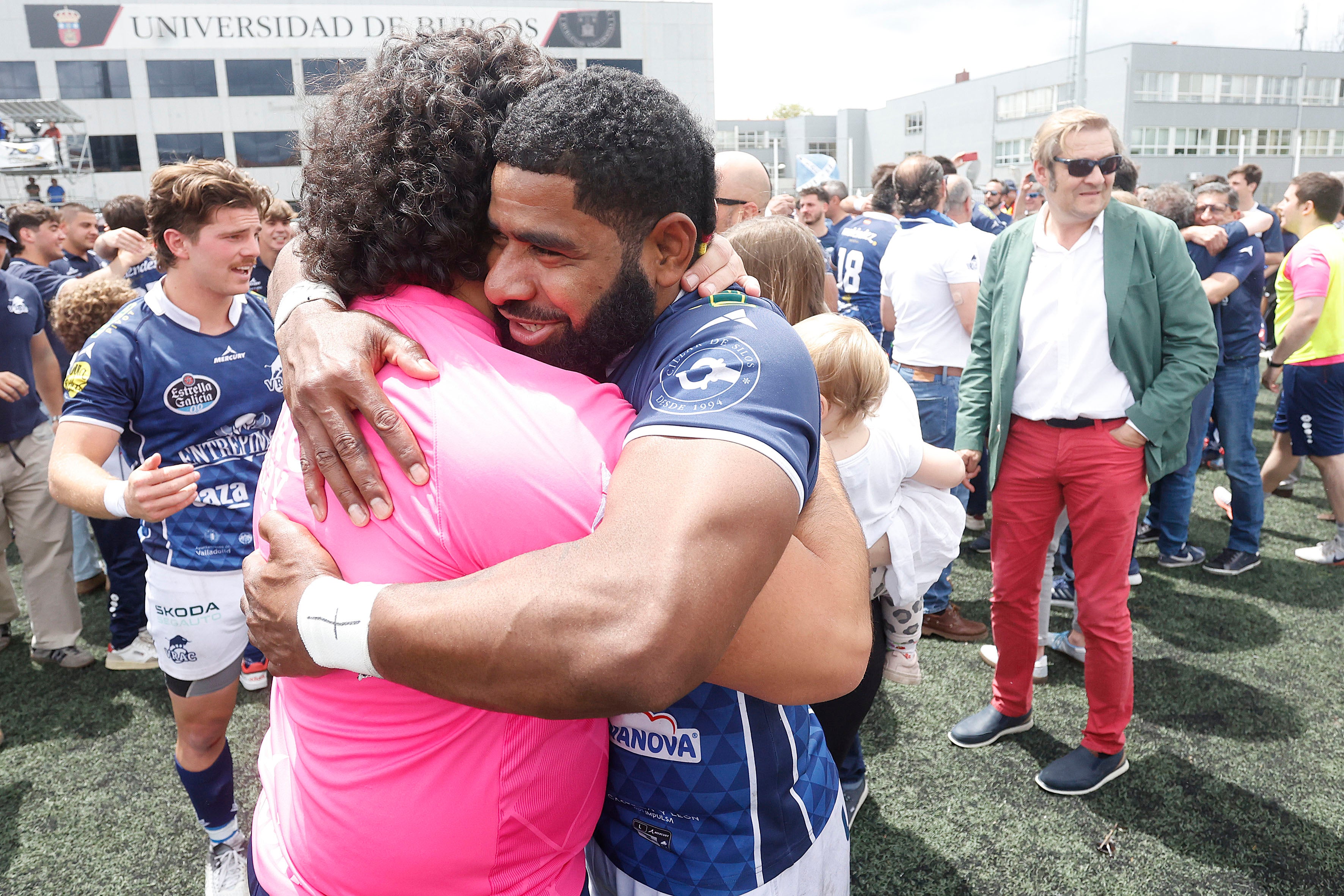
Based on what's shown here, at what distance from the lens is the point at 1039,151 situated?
3.33m

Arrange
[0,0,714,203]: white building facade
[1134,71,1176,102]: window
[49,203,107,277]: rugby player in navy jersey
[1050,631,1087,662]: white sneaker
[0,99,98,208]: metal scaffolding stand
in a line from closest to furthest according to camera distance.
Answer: [1050,631,1087,662]: white sneaker < [49,203,107,277]: rugby player in navy jersey < [0,99,98,208]: metal scaffolding stand < [0,0,714,203]: white building facade < [1134,71,1176,102]: window

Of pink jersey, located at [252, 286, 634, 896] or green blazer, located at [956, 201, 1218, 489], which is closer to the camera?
pink jersey, located at [252, 286, 634, 896]

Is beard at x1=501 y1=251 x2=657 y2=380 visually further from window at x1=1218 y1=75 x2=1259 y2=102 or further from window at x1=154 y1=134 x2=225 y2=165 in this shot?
window at x1=1218 y1=75 x2=1259 y2=102

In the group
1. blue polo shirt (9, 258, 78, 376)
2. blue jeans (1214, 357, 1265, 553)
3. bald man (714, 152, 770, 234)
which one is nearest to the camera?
bald man (714, 152, 770, 234)

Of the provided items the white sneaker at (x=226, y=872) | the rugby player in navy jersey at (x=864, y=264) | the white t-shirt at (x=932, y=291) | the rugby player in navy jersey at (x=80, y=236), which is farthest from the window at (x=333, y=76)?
the rugby player in navy jersey at (x=80, y=236)

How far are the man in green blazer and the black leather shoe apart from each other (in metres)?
0.28

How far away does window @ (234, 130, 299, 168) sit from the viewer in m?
35.2

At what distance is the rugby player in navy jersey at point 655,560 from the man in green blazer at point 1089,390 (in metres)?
2.15

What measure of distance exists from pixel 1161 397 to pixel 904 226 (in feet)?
8.19

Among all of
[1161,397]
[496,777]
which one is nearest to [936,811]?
[1161,397]

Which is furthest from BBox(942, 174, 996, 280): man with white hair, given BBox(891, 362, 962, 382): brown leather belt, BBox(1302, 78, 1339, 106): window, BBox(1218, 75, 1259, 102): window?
BBox(1302, 78, 1339, 106): window

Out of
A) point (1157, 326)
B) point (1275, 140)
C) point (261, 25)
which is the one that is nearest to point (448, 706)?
point (1157, 326)

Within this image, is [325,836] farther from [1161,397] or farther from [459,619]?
[1161,397]

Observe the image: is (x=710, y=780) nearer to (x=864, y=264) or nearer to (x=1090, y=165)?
(x=1090, y=165)
